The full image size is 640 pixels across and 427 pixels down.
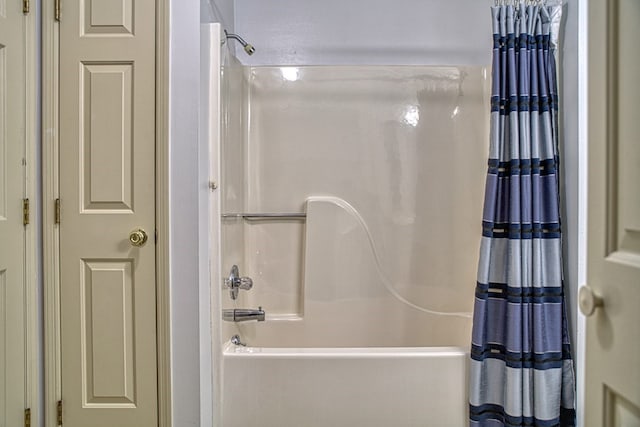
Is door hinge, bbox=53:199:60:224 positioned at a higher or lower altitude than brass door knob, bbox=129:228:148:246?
higher

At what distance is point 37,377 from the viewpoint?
162 cm

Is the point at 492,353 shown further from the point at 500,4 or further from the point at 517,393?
the point at 500,4

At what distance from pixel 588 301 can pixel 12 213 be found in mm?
1691

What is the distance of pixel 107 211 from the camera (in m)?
1.64

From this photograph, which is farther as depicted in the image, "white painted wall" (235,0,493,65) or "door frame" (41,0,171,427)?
"white painted wall" (235,0,493,65)

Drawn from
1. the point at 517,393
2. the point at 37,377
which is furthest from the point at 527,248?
the point at 37,377

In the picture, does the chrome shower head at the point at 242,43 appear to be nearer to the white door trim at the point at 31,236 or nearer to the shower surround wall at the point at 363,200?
the shower surround wall at the point at 363,200

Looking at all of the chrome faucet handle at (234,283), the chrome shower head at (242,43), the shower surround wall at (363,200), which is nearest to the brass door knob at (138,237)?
the chrome faucet handle at (234,283)

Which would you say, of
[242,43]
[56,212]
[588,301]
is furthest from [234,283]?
[588,301]

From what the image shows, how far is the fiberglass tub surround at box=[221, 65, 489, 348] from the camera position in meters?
2.39

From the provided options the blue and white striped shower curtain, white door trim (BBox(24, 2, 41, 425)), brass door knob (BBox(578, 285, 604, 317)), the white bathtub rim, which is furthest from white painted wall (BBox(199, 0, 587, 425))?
brass door knob (BBox(578, 285, 604, 317))

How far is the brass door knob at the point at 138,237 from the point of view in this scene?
1.62 metres

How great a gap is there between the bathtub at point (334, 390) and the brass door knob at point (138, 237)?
0.55 m

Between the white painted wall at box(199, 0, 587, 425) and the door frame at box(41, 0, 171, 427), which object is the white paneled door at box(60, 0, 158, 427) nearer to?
the door frame at box(41, 0, 171, 427)
